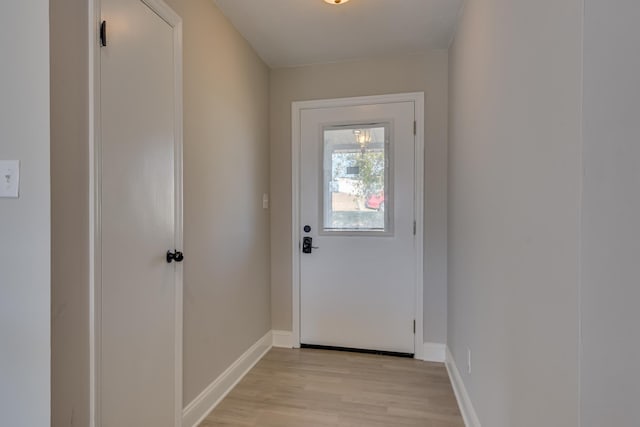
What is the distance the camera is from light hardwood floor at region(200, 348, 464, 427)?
1.99 meters

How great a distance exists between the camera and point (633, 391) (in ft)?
1.97

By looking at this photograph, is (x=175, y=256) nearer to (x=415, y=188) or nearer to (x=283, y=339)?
(x=283, y=339)

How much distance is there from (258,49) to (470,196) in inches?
79.2

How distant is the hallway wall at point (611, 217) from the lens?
0.60 meters

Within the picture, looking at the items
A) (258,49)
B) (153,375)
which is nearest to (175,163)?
(153,375)

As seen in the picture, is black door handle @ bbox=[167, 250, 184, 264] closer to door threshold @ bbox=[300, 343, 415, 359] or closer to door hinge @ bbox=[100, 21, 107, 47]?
door hinge @ bbox=[100, 21, 107, 47]

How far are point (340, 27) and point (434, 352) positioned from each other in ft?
8.64

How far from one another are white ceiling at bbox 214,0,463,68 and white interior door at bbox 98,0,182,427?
2.63 feet

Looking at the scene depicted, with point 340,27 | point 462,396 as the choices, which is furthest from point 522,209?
point 340,27

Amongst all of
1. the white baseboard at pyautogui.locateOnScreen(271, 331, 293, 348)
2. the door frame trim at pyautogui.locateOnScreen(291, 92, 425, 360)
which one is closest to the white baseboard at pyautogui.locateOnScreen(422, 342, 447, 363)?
the door frame trim at pyautogui.locateOnScreen(291, 92, 425, 360)

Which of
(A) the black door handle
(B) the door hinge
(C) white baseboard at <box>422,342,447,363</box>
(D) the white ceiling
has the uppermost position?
(D) the white ceiling

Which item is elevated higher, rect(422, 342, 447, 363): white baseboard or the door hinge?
the door hinge

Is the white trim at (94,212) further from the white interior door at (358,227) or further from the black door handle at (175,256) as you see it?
the white interior door at (358,227)

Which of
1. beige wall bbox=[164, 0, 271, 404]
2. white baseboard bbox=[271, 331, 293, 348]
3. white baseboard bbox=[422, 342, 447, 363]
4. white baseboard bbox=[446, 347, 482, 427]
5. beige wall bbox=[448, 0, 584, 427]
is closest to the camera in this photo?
beige wall bbox=[448, 0, 584, 427]
